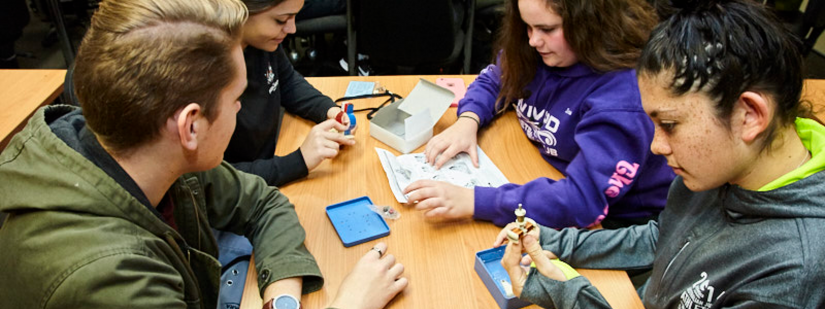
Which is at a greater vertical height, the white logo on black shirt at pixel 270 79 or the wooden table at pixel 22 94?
the white logo on black shirt at pixel 270 79

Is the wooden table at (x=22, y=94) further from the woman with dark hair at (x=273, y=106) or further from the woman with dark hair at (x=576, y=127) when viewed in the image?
the woman with dark hair at (x=576, y=127)

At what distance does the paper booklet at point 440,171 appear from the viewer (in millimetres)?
1326

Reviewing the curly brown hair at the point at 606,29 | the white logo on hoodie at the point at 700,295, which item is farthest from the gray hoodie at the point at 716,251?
the curly brown hair at the point at 606,29

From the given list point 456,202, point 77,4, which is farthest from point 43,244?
point 77,4

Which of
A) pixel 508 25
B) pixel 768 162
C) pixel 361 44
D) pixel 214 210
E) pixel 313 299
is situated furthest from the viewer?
pixel 361 44

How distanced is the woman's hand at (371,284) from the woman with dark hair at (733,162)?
21cm

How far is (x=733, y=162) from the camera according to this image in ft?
2.72

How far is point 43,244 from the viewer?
0.73m

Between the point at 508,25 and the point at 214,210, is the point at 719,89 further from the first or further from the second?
the point at 214,210

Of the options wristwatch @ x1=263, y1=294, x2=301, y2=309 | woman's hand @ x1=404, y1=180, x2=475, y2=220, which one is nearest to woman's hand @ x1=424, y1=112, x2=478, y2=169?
woman's hand @ x1=404, y1=180, x2=475, y2=220

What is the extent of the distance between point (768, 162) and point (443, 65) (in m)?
2.12

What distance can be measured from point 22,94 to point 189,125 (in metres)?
1.43

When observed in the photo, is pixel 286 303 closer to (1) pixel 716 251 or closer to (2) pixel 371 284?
(2) pixel 371 284

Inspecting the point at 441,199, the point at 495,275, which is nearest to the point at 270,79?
the point at 441,199
